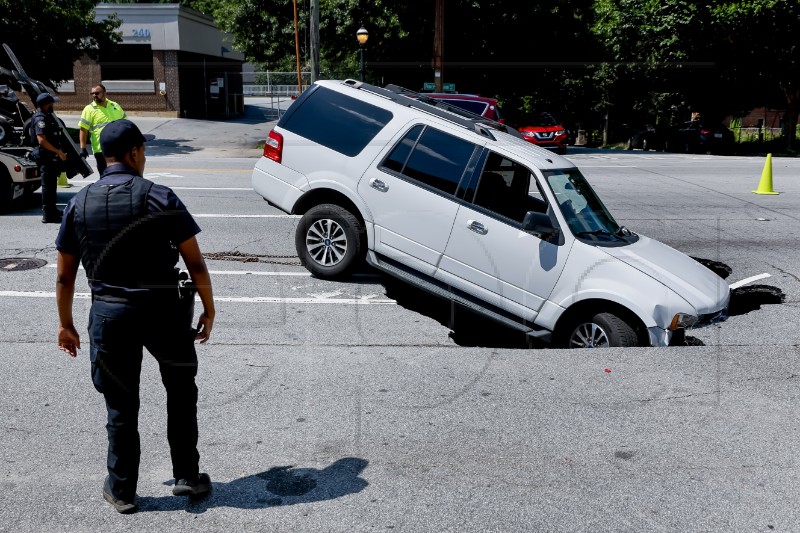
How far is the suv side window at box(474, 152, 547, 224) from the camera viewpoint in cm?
737

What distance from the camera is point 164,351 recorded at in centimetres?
389

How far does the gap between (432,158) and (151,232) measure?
4.42 m

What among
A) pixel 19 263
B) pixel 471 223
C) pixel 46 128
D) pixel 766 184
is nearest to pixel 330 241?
pixel 471 223

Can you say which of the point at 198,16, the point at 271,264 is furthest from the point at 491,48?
the point at 271,264

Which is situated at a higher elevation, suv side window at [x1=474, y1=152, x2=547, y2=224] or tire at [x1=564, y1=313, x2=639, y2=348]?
suv side window at [x1=474, y1=152, x2=547, y2=224]

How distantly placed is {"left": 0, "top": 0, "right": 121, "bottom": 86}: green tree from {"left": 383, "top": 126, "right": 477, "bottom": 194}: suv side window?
64.7 ft

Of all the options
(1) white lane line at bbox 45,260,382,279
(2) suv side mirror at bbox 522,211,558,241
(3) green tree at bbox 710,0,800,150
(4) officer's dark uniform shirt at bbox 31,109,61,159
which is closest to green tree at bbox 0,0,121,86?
(4) officer's dark uniform shirt at bbox 31,109,61,159

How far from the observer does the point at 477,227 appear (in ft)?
23.8

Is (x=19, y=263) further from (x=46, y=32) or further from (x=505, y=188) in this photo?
(x=46, y=32)

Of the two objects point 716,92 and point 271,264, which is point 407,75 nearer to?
point 716,92

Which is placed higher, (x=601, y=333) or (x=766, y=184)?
(x=766, y=184)

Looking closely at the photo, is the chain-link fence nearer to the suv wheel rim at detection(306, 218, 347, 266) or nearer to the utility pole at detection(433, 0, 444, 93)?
the utility pole at detection(433, 0, 444, 93)

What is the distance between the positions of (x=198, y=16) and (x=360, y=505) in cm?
3743

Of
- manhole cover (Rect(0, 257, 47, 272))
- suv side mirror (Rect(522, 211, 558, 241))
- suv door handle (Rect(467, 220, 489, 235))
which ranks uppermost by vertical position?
suv side mirror (Rect(522, 211, 558, 241))
